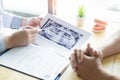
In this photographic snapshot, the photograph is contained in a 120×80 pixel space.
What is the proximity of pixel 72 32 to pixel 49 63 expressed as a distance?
232mm

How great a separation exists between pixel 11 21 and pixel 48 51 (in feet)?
1.15

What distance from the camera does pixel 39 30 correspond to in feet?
3.28

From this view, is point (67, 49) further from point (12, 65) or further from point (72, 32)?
point (12, 65)

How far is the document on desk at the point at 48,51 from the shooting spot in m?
0.82

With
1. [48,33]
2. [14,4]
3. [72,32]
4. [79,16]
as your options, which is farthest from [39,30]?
[14,4]

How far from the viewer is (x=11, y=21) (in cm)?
117

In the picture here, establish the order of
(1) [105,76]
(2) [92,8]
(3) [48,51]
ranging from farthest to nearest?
(2) [92,8], (3) [48,51], (1) [105,76]

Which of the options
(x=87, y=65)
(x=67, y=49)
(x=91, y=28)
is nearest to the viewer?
(x=87, y=65)

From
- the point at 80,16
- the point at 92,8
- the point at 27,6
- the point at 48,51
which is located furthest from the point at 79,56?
Result: the point at 27,6

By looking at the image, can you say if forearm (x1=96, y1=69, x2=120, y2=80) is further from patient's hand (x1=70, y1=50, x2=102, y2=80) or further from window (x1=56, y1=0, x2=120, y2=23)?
window (x1=56, y1=0, x2=120, y2=23)

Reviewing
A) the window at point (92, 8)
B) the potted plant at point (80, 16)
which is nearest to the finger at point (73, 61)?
the potted plant at point (80, 16)

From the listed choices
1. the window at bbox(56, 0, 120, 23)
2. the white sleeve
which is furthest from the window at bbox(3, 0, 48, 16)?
the white sleeve

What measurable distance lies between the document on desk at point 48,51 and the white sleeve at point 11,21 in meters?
0.17

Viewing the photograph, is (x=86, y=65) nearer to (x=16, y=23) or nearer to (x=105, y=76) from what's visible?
(x=105, y=76)
